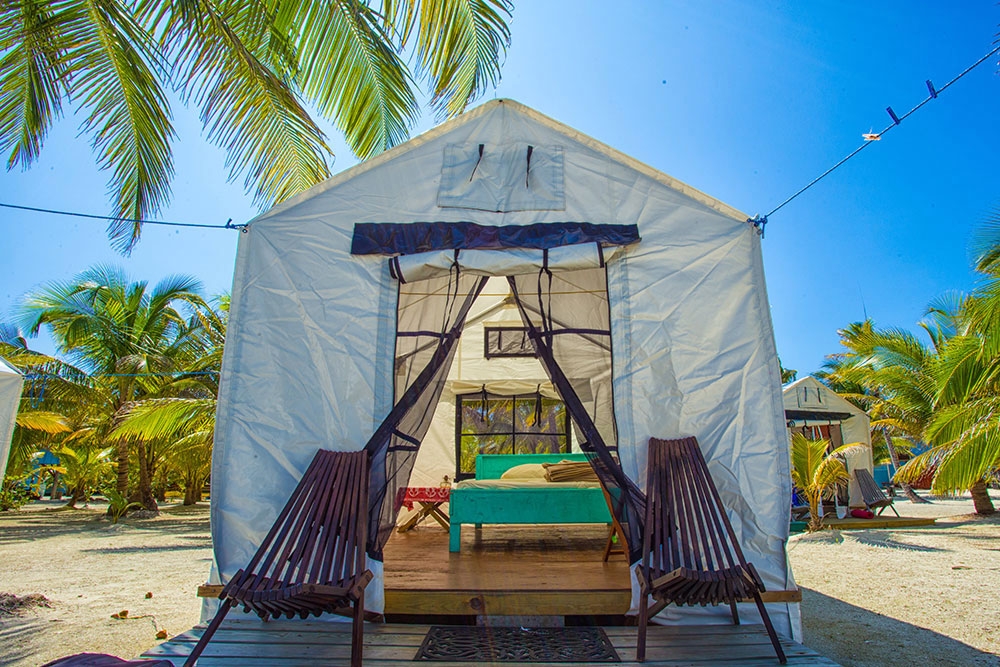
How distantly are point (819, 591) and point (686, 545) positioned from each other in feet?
10.2

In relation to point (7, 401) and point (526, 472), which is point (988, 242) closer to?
point (526, 472)

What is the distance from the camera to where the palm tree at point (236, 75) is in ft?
14.1

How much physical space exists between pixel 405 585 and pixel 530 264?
6.60 feet

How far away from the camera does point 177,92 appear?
4625mm

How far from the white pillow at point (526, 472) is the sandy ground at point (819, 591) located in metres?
2.57

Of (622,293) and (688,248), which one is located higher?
(688,248)

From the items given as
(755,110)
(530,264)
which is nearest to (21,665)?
(530,264)

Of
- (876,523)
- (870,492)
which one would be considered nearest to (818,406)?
(870,492)

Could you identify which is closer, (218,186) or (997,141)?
(218,186)

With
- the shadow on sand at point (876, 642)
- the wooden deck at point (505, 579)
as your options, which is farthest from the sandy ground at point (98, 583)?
the shadow on sand at point (876, 642)

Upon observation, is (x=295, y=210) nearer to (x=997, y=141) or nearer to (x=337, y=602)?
(x=337, y=602)

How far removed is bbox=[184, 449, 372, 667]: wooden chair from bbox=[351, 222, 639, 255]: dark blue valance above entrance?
50.1 inches

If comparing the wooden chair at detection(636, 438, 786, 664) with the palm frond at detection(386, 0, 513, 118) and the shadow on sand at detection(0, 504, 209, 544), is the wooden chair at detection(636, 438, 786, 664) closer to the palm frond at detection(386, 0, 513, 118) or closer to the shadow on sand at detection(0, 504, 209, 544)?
the palm frond at detection(386, 0, 513, 118)

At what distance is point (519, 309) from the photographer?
3.71 metres
